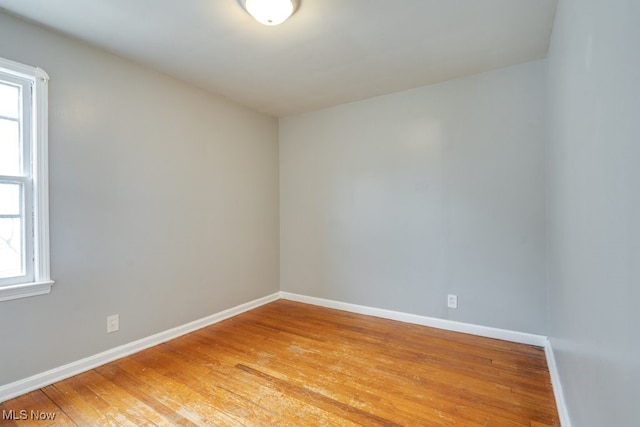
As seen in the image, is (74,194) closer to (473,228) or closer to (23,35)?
(23,35)

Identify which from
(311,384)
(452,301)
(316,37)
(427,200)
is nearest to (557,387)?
(452,301)

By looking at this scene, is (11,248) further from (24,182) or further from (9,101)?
(9,101)

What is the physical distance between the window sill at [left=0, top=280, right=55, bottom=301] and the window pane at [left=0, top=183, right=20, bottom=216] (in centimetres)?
49

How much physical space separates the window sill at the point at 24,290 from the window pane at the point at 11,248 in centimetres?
11

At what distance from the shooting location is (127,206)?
2521 mm

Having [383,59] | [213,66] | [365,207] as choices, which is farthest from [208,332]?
[383,59]

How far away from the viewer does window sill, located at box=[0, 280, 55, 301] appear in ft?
6.20

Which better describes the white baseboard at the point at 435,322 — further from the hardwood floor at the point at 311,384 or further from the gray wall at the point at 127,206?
the gray wall at the point at 127,206

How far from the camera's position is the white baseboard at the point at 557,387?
162 centimetres

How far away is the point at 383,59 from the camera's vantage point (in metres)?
2.55

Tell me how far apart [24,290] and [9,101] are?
127 centimetres

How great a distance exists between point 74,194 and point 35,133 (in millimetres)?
458

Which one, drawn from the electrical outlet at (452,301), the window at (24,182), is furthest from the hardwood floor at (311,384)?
the window at (24,182)

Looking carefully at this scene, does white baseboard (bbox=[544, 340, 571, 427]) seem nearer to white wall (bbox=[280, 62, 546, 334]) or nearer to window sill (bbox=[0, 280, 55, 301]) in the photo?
white wall (bbox=[280, 62, 546, 334])
